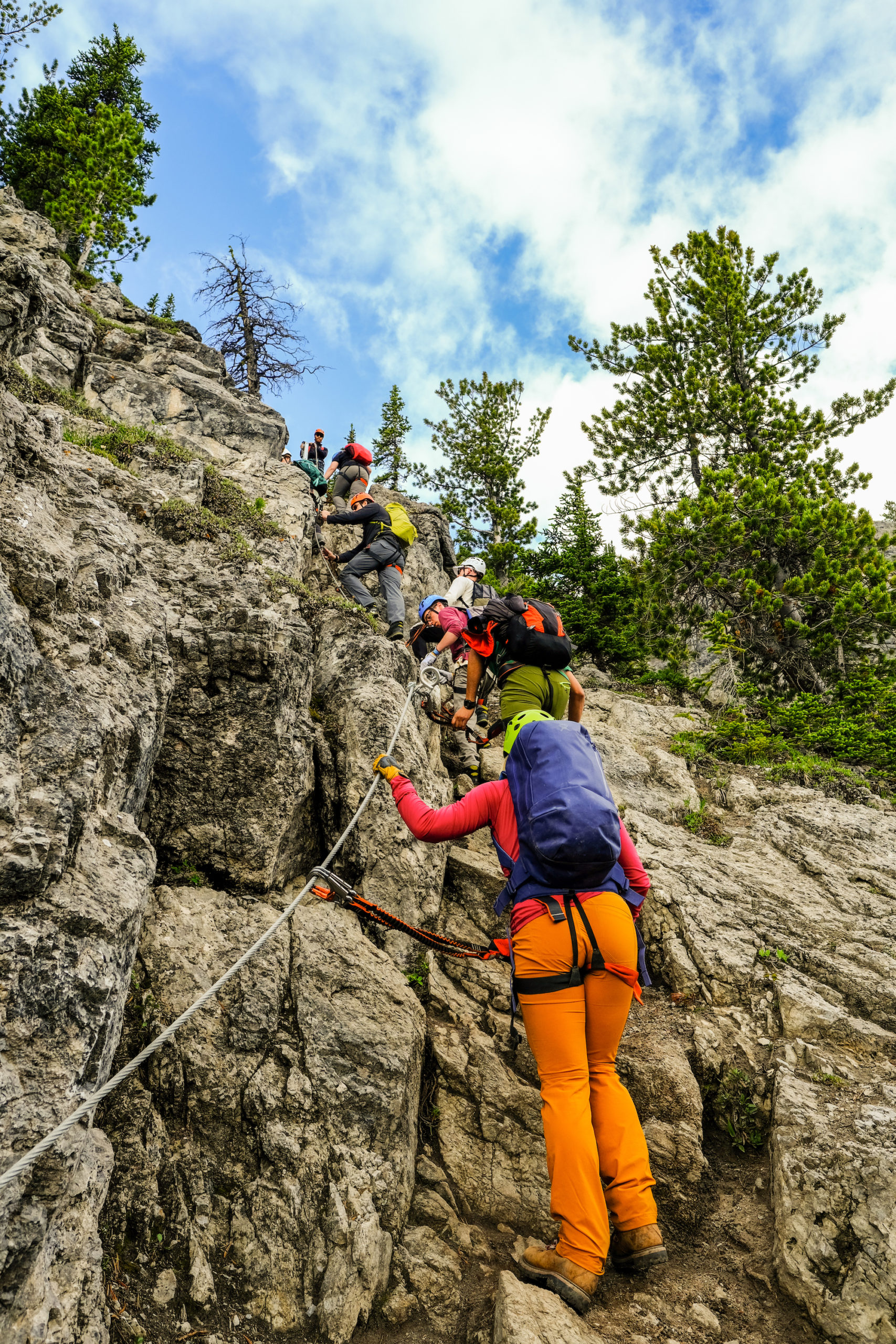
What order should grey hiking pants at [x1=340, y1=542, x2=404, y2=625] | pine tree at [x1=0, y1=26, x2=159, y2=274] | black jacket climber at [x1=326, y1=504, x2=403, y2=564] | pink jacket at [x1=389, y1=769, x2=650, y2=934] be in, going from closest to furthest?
1. pink jacket at [x1=389, y1=769, x2=650, y2=934]
2. grey hiking pants at [x1=340, y1=542, x2=404, y2=625]
3. black jacket climber at [x1=326, y1=504, x2=403, y2=564]
4. pine tree at [x1=0, y1=26, x2=159, y2=274]

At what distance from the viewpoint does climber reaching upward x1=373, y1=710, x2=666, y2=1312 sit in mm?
3877

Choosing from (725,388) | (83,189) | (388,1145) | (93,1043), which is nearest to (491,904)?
(388,1145)

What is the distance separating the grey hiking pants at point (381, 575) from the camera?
35.8 ft

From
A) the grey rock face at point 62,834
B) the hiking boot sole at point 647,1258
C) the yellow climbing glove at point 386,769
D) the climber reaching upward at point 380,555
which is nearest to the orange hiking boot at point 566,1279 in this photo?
the hiking boot sole at point 647,1258

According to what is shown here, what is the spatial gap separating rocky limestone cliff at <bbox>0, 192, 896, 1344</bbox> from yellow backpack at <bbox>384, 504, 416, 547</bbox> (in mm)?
4199

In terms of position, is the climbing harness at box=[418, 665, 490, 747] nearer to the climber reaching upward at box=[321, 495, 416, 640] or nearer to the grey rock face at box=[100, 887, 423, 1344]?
the climber reaching upward at box=[321, 495, 416, 640]

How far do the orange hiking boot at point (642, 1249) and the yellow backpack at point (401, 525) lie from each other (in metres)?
9.37

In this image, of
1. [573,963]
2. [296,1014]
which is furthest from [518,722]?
[296,1014]

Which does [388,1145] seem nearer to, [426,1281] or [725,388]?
[426,1281]

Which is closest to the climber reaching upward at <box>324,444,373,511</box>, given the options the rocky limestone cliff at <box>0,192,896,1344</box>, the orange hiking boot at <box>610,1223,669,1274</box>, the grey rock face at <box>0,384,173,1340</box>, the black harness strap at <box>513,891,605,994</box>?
the rocky limestone cliff at <box>0,192,896,1344</box>

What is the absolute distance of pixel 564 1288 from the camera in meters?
3.80

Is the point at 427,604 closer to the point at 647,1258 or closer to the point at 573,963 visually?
the point at 573,963

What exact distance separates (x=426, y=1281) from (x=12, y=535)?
5.26 meters

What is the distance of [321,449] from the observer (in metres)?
19.1
